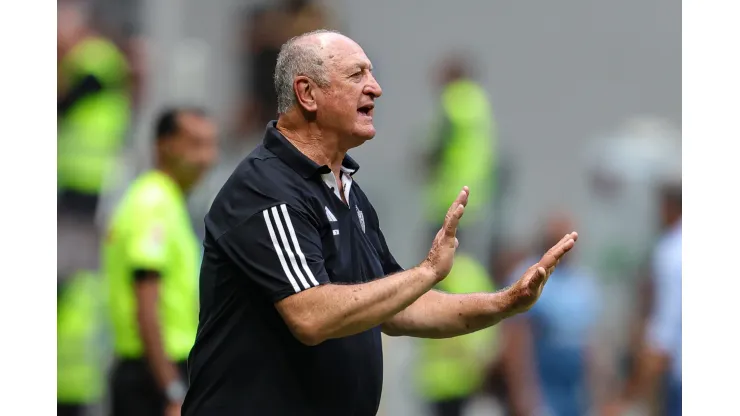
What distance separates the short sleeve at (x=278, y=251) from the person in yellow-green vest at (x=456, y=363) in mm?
4154

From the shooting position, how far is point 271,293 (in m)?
2.82

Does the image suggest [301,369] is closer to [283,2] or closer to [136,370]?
[136,370]

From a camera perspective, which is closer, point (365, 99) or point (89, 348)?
point (365, 99)

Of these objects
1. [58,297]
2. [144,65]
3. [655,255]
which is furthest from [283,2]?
[655,255]

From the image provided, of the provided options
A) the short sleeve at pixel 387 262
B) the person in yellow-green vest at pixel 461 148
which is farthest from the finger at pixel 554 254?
the person in yellow-green vest at pixel 461 148

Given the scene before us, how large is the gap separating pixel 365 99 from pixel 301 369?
721mm

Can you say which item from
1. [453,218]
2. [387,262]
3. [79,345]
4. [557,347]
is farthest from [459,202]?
[79,345]

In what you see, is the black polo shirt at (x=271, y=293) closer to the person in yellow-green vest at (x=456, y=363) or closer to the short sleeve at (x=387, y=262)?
the short sleeve at (x=387, y=262)

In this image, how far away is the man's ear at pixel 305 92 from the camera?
3074 mm

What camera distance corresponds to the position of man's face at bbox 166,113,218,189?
5.49 m

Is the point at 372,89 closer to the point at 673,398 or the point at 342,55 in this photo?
the point at 342,55

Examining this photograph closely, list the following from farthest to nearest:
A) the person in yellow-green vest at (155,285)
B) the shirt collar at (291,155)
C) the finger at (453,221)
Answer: the person in yellow-green vest at (155,285), the shirt collar at (291,155), the finger at (453,221)

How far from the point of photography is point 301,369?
294 cm

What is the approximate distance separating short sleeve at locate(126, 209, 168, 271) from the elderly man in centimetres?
217
